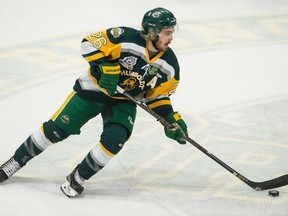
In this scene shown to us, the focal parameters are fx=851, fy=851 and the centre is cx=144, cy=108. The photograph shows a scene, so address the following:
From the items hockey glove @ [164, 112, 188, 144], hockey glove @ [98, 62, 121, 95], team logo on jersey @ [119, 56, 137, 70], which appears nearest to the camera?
hockey glove @ [98, 62, 121, 95]

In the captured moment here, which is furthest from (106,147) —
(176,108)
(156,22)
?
(176,108)

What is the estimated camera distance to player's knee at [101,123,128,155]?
15.8ft

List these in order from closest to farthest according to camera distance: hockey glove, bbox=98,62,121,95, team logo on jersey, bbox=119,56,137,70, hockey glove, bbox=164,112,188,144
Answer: hockey glove, bbox=98,62,121,95 → team logo on jersey, bbox=119,56,137,70 → hockey glove, bbox=164,112,188,144

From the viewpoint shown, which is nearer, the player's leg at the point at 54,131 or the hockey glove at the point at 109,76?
the hockey glove at the point at 109,76

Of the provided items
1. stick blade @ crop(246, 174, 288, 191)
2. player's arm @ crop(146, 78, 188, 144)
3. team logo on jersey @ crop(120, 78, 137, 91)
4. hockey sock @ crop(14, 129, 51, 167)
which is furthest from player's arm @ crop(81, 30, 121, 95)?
stick blade @ crop(246, 174, 288, 191)

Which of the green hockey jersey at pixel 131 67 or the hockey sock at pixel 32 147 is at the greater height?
the green hockey jersey at pixel 131 67

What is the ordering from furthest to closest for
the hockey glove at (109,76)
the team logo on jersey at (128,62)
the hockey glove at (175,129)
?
the hockey glove at (175,129)
the team logo on jersey at (128,62)
the hockey glove at (109,76)

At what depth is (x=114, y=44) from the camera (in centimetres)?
485

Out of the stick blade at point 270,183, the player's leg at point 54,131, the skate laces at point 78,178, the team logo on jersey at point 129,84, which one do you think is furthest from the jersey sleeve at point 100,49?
the stick blade at point 270,183

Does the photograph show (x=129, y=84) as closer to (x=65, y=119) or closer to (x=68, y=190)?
(x=65, y=119)

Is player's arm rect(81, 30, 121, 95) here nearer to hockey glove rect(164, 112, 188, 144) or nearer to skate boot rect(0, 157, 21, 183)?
hockey glove rect(164, 112, 188, 144)

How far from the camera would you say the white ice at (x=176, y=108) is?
4.96 meters

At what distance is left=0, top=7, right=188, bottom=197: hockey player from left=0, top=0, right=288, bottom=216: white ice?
22 cm

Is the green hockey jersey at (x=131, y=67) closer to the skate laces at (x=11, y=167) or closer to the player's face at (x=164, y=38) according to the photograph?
the player's face at (x=164, y=38)
